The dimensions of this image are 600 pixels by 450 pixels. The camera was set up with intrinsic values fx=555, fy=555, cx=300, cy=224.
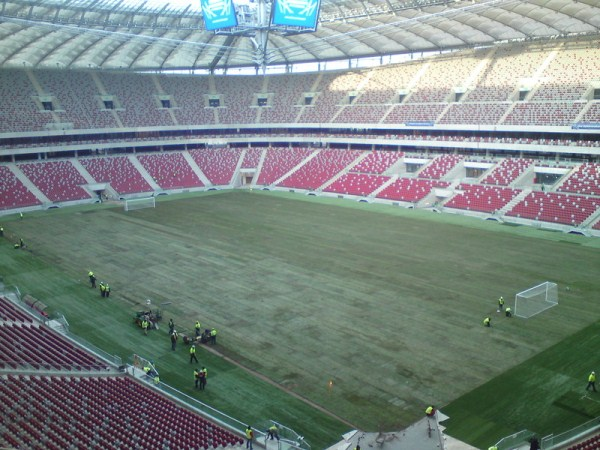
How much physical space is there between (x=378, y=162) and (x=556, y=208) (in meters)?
24.8

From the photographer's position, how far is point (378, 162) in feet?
230

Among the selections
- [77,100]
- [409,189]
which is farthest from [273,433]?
[77,100]

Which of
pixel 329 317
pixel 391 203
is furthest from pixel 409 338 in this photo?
pixel 391 203

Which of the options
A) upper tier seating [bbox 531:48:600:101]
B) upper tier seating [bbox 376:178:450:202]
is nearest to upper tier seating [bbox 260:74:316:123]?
upper tier seating [bbox 376:178:450:202]

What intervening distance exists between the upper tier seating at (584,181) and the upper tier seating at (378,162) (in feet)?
69.8

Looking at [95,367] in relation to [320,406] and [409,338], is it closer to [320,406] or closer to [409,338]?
[320,406]

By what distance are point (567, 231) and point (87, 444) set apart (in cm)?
4286

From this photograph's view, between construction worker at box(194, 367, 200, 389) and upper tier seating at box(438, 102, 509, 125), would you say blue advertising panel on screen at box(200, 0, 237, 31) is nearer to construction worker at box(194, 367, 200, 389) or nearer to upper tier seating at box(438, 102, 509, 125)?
upper tier seating at box(438, 102, 509, 125)

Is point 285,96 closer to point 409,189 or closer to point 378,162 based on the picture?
point 378,162

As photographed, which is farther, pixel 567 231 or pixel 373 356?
pixel 567 231

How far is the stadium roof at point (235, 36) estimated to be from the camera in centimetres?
5306

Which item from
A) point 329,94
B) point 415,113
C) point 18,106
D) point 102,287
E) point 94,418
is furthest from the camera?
point 329,94

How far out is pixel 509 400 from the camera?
20469mm

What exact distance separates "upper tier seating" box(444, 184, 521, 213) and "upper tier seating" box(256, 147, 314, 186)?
26579 mm
